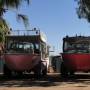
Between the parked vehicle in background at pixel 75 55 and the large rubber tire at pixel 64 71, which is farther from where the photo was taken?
the large rubber tire at pixel 64 71

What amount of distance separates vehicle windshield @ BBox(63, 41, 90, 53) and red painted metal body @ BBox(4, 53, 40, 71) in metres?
2.01

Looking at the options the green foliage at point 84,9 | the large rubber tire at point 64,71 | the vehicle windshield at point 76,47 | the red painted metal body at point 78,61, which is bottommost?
the large rubber tire at point 64,71

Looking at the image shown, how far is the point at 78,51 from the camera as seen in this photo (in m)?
24.8

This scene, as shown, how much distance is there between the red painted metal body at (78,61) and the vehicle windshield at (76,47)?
545 mm

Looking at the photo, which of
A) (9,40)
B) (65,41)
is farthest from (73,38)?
(9,40)

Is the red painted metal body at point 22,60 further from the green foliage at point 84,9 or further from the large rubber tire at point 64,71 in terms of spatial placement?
the green foliage at point 84,9

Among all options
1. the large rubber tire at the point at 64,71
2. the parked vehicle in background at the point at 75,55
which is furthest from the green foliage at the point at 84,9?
the large rubber tire at the point at 64,71

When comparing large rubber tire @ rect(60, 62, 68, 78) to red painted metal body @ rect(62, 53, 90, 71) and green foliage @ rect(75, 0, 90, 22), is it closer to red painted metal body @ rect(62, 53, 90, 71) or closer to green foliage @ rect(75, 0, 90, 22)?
red painted metal body @ rect(62, 53, 90, 71)

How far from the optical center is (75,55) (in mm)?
24344

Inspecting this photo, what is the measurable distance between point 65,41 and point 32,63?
2.78 meters

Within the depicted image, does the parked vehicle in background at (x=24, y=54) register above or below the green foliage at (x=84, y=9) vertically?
below

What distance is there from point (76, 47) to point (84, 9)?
2.71 m

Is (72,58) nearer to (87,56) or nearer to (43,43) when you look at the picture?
(87,56)

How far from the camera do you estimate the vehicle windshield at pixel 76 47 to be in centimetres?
2489
